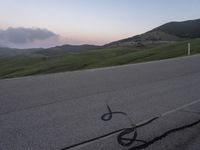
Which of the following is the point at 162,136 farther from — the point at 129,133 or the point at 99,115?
the point at 99,115

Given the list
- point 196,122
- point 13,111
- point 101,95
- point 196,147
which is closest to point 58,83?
point 101,95

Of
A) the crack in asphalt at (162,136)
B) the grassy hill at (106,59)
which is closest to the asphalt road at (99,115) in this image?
the crack in asphalt at (162,136)

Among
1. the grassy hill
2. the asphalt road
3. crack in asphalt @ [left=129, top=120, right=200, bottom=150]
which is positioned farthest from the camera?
the grassy hill

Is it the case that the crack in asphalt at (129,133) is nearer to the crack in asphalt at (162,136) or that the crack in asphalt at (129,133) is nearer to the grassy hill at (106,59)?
the crack in asphalt at (162,136)

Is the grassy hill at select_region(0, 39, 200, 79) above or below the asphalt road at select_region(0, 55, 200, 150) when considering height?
below

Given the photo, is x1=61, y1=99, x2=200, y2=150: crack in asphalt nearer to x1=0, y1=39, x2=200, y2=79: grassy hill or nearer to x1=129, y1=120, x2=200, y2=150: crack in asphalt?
x1=129, y1=120, x2=200, y2=150: crack in asphalt

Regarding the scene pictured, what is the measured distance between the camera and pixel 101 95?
8.05 m

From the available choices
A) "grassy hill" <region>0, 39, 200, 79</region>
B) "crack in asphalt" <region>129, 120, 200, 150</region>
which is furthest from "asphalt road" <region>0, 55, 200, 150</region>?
"grassy hill" <region>0, 39, 200, 79</region>

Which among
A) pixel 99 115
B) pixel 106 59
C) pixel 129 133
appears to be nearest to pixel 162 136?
pixel 129 133

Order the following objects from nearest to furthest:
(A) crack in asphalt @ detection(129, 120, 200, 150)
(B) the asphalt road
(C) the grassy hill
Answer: (A) crack in asphalt @ detection(129, 120, 200, 150), (B) the asphalt road, (C) the grassy hill

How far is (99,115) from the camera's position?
235 inches

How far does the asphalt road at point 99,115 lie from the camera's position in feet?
14.9

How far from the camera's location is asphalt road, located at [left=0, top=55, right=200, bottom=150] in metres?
4.53

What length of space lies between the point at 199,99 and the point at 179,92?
0.89 meters
